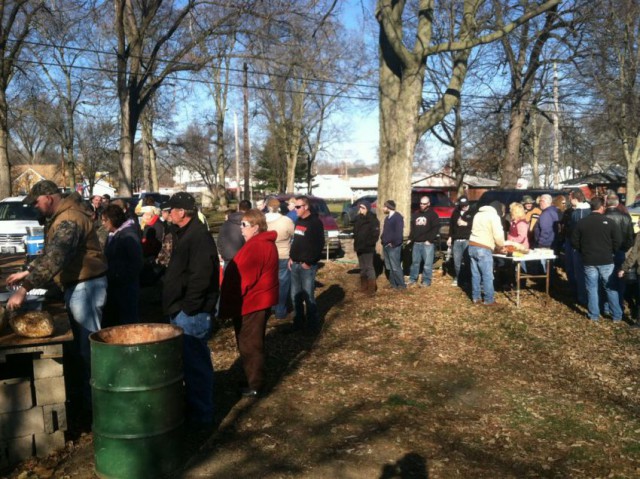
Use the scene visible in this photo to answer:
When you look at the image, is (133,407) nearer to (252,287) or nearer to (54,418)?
(54,418)

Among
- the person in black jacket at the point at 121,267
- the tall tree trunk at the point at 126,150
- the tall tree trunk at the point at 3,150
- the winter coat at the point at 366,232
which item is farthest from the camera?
the tall tree trunk at the point at 3,150

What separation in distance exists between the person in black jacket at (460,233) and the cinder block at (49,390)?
846 centimetres

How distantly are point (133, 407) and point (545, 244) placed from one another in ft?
31.5

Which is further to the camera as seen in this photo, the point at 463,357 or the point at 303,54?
the point at 303,54

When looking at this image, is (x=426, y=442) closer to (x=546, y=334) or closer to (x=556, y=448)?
(x=556, y=448)

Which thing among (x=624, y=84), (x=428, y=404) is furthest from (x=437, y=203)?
(x=428, y=404)

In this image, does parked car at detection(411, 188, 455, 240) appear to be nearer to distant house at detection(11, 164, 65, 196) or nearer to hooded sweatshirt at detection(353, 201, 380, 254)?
hooded sweatshirt at detection(353, 201, 380, 254)

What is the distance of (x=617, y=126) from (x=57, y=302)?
2729cm

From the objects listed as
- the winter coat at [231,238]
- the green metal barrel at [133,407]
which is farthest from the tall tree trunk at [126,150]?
→ the green metal barrel at [133,407]

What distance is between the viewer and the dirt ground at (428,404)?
483cm

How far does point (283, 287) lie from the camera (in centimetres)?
973

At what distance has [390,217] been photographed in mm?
11477

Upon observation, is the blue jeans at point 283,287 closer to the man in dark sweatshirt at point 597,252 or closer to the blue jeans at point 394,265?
the blue jeans at point 394,265

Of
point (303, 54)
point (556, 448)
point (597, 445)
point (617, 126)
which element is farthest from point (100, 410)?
point (617, 126)
